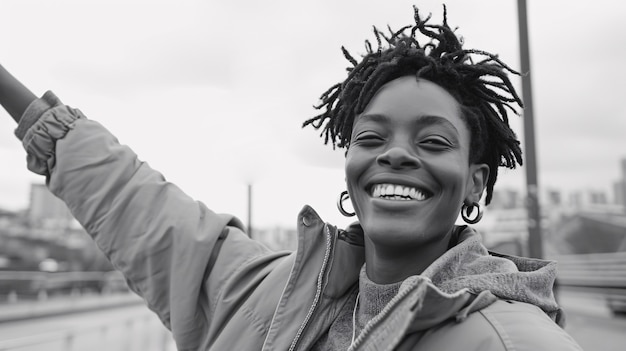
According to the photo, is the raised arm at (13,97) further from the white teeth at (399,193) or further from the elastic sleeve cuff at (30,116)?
the white teeth at (399,193)

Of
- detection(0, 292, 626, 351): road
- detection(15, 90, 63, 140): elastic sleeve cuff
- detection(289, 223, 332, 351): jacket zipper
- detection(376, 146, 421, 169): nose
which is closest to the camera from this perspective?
detection(376, 146, 421, 169): nose

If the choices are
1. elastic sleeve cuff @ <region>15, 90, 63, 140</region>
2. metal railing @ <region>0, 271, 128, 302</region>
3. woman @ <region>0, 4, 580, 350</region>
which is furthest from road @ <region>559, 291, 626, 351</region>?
metal railing @ <region>0, 271, 128, 302</region>

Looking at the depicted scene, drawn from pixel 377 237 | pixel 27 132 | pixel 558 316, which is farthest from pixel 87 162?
pixel 558 316

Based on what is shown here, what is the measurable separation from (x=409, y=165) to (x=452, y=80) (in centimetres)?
Result: 38

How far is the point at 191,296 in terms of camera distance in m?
2.28

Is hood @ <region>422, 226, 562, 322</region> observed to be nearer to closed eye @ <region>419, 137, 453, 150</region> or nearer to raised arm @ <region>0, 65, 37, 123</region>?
closed eye @ <region>419, 137, 453, 150</region>

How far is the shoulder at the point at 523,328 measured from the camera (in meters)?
1.42

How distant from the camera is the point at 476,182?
2.06 m

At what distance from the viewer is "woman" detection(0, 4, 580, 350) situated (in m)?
1.58

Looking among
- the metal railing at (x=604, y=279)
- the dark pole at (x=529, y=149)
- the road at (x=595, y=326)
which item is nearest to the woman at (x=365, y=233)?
the dark pole at (x=529, y=149)

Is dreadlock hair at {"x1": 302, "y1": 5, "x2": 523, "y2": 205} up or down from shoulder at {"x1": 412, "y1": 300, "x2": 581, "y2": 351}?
up

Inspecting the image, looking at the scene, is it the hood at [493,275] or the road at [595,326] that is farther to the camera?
the road at [595,326]

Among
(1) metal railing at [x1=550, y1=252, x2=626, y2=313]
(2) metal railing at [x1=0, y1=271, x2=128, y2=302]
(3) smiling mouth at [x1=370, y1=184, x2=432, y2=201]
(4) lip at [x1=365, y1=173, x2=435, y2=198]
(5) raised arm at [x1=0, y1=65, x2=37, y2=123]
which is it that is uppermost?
(5) raised arm at [x1=0, y1=65, x2=37, y2=123]

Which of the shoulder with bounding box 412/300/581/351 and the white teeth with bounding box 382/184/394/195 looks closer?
the shoulder with bounding box 412/300/581/351
